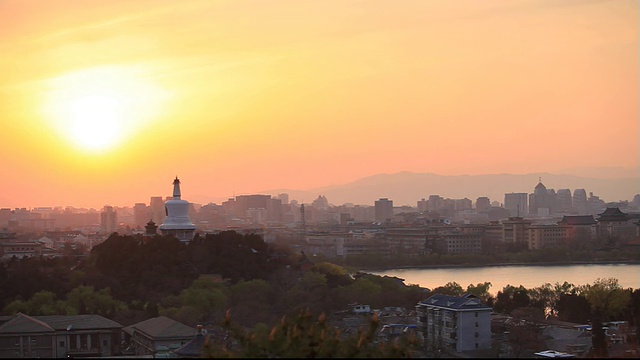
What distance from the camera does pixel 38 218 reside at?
201 ft

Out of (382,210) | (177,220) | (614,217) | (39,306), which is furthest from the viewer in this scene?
(382,210)

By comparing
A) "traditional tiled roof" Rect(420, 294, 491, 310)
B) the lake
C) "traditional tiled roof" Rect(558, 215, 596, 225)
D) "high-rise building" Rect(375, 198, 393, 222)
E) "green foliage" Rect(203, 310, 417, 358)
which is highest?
"high-rise building" Rect(375, 198, 393, 222)

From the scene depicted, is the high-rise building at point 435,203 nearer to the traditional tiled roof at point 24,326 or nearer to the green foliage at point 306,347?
the traditional tiled roof at point 24,326

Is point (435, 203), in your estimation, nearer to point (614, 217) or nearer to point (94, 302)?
point (614, 217)

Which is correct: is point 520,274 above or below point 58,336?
below

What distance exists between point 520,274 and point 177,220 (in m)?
9.98

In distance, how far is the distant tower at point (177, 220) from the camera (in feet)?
53.9

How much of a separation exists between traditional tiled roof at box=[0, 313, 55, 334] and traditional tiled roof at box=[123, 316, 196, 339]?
819 mm

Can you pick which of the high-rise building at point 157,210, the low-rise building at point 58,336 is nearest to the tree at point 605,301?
the low-rise building at point 58,336

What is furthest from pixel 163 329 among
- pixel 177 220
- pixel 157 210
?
pixel 157 210

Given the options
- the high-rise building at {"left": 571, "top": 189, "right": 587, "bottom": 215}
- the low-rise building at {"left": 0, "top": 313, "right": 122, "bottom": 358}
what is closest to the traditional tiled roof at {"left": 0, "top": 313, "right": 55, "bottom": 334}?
the low-rise building at {"left": 0, "top": 313, "right": 122, "bottom": 358}

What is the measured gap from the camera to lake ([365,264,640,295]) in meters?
20.4

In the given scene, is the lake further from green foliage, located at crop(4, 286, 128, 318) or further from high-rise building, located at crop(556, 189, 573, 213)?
high-rise building, located at crop(556, 189, 573, 213)

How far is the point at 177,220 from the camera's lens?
16672 millimetres
